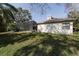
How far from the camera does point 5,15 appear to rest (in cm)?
227

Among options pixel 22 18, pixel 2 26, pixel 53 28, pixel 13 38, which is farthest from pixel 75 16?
pixel 2 26

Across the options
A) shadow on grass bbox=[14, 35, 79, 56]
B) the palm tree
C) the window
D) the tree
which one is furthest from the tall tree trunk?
the window

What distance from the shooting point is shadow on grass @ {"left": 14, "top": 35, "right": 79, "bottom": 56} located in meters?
2.22

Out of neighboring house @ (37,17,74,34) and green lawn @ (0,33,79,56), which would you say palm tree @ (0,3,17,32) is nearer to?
green lawn @ (0,33,79,56)

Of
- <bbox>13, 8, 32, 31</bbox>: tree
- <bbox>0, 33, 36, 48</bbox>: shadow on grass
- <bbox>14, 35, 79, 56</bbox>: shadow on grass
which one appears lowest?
<bbox>14, 35, 79, 56</bbox>: shadow on grass

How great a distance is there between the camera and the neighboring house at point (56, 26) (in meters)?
2.25

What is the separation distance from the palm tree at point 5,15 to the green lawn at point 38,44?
0.42 ft

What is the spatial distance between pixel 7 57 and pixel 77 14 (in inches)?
41.6

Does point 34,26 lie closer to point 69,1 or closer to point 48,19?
point 48,19

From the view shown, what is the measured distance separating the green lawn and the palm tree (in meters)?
0.13

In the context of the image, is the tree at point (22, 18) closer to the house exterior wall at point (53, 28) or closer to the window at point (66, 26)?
the house exterior wall at point (53, 28)

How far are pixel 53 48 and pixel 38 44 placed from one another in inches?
7.8

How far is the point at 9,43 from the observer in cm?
225

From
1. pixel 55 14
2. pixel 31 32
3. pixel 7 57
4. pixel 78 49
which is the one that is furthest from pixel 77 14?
pixel 7 57
